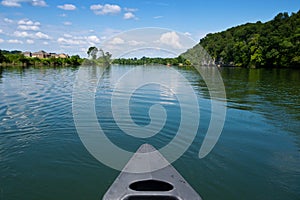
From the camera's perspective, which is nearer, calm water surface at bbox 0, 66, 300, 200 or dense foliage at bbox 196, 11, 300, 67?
calm water surface at bbox 0, 66, 300, 200

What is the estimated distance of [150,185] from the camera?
4.61 m

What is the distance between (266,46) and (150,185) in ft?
279

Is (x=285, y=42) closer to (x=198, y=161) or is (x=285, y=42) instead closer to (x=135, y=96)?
(x=135, y=96)

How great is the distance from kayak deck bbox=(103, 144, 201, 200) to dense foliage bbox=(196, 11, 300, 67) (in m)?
69.8

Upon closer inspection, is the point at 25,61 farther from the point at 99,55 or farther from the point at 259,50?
the point at 99,55

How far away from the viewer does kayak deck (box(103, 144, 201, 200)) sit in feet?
13.1

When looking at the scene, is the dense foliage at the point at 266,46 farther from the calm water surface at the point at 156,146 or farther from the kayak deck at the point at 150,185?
the kayak deck at the point at 150,185

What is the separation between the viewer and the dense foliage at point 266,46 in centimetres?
7012

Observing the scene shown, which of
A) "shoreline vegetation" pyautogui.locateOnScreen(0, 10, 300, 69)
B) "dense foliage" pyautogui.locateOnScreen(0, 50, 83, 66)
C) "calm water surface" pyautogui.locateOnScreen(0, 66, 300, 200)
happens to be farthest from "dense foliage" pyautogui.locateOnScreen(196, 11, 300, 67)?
"calm water surface" pyautogui.locateOnScreen(0, 66, 300, 200)

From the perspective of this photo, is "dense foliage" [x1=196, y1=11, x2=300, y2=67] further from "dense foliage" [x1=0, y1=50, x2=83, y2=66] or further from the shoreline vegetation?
"dense foliage" [x1=0, y1=50, x2=83, y2=66]

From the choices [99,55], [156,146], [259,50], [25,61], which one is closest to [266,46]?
[259,50]

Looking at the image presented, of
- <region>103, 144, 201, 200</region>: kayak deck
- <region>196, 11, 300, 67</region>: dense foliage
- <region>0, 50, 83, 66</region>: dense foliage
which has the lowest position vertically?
<region>103, 144, 201, 200</region>: kayak deck

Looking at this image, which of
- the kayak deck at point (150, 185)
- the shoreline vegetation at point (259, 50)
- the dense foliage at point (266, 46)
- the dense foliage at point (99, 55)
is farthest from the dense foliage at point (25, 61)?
the kayak deck at point (150, 185)

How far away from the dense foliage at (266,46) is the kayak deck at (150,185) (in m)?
69.8
